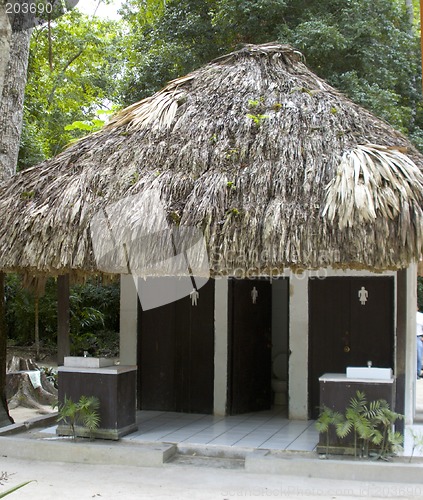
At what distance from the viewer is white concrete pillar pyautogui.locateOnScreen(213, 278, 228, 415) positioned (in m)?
9.04

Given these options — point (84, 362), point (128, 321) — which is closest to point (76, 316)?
point (128, 321)

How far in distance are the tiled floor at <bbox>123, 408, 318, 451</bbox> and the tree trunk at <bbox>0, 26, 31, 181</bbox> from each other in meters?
3.94

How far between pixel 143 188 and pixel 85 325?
10058mm

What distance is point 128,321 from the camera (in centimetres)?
945

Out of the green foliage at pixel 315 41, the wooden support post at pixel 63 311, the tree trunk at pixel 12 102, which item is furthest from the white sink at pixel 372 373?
the green foliage at pixel 315 41

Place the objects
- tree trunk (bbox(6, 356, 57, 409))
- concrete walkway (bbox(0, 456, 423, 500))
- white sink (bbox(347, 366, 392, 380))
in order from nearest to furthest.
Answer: concrete walkway (bbox(0, 456, 423, 500)), white sink (bbox(347, 366, 392, 380)), tree trunk (bbox(6, 356, 57, 409))

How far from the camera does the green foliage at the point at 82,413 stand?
7180mm

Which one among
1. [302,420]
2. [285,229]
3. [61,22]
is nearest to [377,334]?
[302,420]

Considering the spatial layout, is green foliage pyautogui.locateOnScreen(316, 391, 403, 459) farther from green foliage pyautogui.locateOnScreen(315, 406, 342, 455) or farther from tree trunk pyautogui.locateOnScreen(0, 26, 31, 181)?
tree trunk pyautogui.locateOnScreen(0, 26, 31, 181)

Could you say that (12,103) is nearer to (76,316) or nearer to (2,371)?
(2,371)

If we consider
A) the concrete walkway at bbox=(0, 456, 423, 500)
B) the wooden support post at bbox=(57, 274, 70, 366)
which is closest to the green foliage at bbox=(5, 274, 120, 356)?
the wooden support post at bbox=(57, 274, 70, 366)

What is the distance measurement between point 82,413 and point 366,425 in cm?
295

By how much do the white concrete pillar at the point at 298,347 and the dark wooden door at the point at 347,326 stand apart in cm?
8

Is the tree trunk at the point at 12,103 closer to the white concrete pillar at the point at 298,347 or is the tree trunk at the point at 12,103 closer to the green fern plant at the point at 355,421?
the white concrete pillar at the point at 298,347
